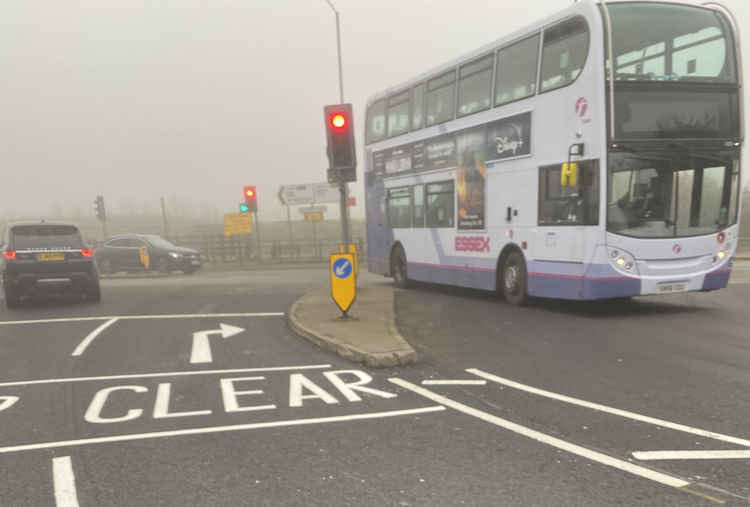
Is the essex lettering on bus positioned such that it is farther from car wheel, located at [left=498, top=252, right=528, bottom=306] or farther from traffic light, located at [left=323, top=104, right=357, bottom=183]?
traffic light, located at [left=323, top=104, right=357, bottom=183]

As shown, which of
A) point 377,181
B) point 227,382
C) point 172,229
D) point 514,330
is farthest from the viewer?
point 172,229

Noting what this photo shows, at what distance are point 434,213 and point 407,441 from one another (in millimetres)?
9363

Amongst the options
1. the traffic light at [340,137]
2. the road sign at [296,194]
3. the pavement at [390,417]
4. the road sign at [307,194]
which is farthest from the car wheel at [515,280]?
the road sign at [296,194]

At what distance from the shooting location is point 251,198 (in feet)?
94.0

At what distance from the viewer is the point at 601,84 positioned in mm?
8633

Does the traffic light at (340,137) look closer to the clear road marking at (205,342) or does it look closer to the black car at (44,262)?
the clear road marking at (205,342)

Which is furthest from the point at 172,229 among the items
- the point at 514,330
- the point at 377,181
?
the point at 514,330

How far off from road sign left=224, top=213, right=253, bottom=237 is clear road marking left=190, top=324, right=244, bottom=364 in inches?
922

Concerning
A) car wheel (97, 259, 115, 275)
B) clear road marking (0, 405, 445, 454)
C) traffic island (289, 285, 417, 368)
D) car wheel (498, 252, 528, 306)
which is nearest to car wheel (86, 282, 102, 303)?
traffic island (289, 285, 417, 368)

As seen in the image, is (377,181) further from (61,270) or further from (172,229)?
(172,229)

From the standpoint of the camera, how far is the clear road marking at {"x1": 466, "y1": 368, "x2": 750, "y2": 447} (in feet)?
13.1

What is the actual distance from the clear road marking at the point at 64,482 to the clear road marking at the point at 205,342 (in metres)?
3.19

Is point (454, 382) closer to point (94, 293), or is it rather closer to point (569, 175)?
point (569, 175)

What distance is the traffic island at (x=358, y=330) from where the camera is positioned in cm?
654
